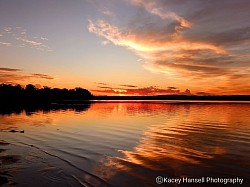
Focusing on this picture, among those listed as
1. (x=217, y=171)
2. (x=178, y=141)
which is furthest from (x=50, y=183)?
(x=178, y=141)

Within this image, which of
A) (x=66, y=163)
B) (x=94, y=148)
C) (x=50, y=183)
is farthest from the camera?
(x=94, y=148)

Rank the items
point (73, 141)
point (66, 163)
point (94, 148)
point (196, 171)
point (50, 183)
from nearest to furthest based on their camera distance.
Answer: point (50, 183) → point (196, 171) → point (66, 163) → point (94, 148) → point (73, 141)

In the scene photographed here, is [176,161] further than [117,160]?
No

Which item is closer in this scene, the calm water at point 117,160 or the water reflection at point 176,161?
the calm water at point 117,160

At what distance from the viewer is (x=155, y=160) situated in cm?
1772

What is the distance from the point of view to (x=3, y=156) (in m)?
17.3

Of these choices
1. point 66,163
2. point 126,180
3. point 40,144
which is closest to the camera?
point 126,180

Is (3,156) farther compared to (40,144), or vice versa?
(40,144)

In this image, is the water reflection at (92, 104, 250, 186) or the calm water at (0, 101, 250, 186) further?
the water reflection at (92, 104, 250, 186)

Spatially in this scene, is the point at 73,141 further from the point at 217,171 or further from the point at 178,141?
the point at 217,171

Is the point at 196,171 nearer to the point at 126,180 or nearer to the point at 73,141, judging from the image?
the point at 126,180

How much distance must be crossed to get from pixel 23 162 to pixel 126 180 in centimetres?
719

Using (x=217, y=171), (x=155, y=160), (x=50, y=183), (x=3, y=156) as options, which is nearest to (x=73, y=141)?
(x=3, y=156)

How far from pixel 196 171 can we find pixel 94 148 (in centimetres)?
959
